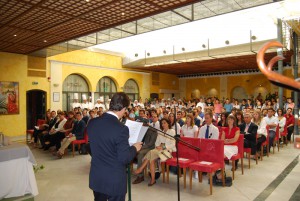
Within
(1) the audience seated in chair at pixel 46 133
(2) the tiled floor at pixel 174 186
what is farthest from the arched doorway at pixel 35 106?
(2) the tiled floor at pixel 174 186

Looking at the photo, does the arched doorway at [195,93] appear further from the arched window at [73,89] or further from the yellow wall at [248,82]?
the arched window at [73,89]

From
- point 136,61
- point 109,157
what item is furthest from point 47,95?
point 109,157

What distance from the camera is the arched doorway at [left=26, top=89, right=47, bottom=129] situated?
1080 cm

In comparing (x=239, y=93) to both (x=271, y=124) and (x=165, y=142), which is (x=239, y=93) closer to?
(x=271, y=124)

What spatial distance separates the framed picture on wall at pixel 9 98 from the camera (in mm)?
9484

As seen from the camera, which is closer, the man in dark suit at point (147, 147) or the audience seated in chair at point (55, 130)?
the man in dark suit at point (147, 147)

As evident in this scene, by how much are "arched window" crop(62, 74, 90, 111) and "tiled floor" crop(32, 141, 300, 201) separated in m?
Answer: 6.74

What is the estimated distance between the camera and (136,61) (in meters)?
13.9

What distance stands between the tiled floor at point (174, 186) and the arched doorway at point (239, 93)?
1276 cm

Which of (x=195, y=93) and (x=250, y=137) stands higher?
(x=195, y=93)

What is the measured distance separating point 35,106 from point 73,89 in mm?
2040

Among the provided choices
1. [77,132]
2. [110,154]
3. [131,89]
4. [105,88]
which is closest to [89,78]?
[105,88]

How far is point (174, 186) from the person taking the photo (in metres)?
4.20

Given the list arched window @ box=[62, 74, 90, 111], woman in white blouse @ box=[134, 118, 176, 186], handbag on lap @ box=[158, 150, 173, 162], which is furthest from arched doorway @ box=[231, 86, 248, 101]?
handbag on lap @ box=[158, 150, 173, 162]
